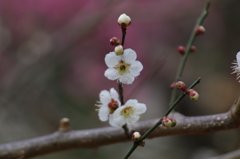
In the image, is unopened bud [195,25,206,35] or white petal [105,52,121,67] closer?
white petal [105,52,121,67]

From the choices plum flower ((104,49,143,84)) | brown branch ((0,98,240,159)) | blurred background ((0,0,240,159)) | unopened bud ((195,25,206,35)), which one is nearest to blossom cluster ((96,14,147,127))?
plum flower ((104,49,143,84))

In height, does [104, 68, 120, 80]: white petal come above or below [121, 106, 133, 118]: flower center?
above

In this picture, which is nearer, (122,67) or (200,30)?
(122,67)

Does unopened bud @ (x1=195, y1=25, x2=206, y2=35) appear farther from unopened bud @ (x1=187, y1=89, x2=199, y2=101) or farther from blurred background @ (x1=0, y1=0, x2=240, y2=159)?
blurred background @ (x1=0, y1=0, x2=240, y2=159)

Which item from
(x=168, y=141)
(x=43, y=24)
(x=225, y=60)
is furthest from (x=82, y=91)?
(x=225, y=60)

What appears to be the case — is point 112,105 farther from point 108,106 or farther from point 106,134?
point 106,134

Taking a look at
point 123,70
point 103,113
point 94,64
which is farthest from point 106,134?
point 94,64

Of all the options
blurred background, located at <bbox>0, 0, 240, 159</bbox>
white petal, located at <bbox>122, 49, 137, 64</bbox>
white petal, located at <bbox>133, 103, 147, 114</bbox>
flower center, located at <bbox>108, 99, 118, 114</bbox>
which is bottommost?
white petal, located at <bbox>133, 103, 147, 114</bbox>
